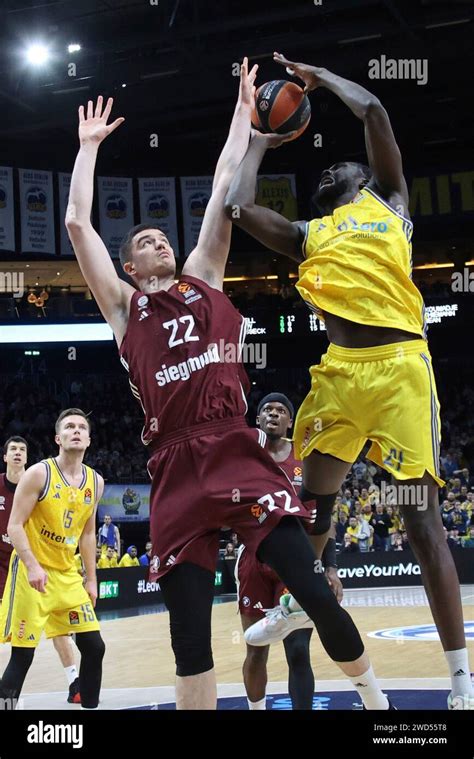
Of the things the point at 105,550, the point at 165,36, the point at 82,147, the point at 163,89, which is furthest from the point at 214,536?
the point at 163,89

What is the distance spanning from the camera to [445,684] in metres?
6.48

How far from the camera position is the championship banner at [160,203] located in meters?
22.8

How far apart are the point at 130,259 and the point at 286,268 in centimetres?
2514

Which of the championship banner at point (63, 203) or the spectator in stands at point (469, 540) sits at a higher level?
the championship banner at point (63, 203)

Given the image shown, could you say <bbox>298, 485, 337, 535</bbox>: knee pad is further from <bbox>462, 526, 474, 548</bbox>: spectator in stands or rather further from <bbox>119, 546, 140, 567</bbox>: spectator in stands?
<bbox>462, 526, 474, 548</bbox>: spectator in stands

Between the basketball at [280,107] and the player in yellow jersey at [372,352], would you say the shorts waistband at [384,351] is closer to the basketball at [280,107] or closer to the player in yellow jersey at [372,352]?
the player in yellow jersey at [372,352]

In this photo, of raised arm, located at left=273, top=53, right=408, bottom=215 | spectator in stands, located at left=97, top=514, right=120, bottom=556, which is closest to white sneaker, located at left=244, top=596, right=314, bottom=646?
raised arm, located at left=273, top=53, right=408, bottom=215

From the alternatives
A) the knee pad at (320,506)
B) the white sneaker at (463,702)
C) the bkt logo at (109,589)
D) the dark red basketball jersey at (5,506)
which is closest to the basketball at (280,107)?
the knee pad at (320,506)

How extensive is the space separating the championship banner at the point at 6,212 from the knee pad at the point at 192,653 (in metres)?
19.2

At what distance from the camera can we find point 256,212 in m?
4.19

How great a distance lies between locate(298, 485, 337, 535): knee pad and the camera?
438cm

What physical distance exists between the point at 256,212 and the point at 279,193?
64.8 ft

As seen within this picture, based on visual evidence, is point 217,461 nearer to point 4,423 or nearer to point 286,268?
point 4,423

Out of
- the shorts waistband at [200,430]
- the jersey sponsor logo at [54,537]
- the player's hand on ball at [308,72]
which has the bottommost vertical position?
the jersey sponsor logo at [54,537]
